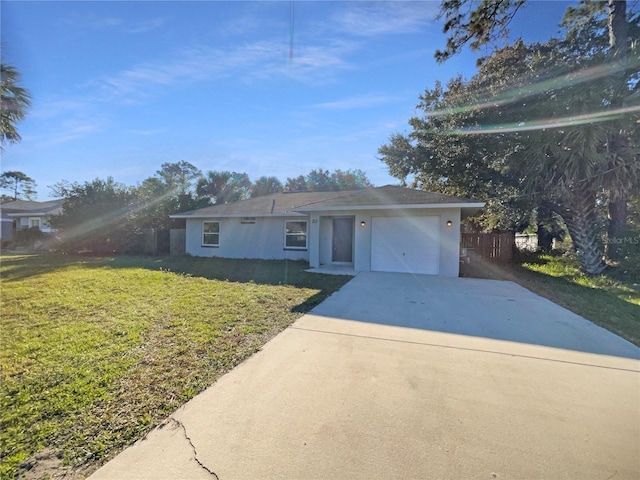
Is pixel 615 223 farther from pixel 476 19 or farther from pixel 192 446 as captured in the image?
pixel 192 446

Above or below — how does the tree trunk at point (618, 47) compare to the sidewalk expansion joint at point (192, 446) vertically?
above

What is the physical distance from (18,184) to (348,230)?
58.2 metres

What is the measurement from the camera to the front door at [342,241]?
41.2 feet

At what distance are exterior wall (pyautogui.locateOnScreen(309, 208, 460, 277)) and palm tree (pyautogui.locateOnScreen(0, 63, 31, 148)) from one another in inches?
442

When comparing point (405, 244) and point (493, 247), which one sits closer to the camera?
point (405, 244)

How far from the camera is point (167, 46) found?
735 cm

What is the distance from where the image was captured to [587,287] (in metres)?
8.59

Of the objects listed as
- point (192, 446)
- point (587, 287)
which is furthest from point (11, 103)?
point (587, 287)

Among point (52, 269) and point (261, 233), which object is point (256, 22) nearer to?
point (261, 233)

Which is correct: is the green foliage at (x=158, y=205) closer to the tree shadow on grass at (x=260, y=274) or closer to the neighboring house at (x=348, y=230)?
the neighboring house at (x=348, y=230)

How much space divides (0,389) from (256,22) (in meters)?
7.83

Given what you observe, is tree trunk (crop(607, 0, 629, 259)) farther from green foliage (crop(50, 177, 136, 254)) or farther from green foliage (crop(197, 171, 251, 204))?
green foliage (crop(197, 171, 251, 204))

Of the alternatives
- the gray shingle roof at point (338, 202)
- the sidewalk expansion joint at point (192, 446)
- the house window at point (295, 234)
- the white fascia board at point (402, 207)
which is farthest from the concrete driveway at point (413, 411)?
the house window at point (295, 234)

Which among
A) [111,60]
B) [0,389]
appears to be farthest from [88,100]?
[0,389]
